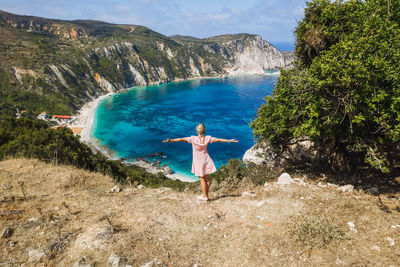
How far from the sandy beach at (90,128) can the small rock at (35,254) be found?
37796 millimetres

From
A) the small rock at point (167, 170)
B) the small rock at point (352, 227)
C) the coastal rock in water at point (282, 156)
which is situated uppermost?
the small rock at point (352, 227)

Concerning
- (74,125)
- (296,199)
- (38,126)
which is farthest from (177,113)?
(296,199)

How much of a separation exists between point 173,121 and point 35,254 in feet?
262

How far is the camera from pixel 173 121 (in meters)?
83.8

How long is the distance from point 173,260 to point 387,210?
6485mm

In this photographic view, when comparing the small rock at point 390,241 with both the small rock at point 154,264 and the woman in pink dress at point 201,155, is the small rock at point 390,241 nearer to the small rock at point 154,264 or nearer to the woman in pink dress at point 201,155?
the woman in pink dress at point 201,155

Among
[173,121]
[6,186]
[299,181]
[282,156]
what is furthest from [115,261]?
[173,121]

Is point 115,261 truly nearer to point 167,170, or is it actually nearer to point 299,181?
point 299,181

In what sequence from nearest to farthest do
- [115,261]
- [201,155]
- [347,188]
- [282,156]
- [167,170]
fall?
[115,261], [201,155], [347,188], [282,156], [167,170]

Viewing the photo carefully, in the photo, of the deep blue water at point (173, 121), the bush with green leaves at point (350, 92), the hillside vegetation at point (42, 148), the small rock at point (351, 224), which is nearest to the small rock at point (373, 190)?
the bush with green leaves at point (350, 92)

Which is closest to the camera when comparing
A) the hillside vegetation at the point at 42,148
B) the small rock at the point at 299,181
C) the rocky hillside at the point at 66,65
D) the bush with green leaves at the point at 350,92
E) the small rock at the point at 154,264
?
the small rock at the point at 154,264

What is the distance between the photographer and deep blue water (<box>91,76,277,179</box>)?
184 ft

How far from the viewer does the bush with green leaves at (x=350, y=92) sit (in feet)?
23.2

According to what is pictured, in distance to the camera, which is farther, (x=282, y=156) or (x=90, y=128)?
(x=90, y=128)
